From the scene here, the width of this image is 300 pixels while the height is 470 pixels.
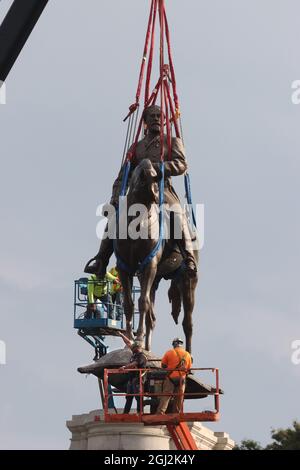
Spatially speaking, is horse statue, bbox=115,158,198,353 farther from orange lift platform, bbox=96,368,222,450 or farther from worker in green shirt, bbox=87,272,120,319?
worker in green shirt, bbox=87,272,120,319

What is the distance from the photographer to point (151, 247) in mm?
45719

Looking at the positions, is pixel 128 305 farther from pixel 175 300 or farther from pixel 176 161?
pixel 176 161

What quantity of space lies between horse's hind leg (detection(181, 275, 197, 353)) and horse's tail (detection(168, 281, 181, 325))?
19.5 inches

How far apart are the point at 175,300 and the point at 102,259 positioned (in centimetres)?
281

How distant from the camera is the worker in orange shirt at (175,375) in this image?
43.1 m

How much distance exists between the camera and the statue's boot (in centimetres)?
4672

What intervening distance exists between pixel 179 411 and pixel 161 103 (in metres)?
8.07

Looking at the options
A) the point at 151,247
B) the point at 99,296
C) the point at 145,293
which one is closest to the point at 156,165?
the point at 151,247

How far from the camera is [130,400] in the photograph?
44.6 m

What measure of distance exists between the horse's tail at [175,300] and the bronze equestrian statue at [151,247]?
40mm

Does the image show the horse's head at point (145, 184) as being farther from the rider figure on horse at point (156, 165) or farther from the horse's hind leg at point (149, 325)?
the horse's hind leg at point (149, 325)

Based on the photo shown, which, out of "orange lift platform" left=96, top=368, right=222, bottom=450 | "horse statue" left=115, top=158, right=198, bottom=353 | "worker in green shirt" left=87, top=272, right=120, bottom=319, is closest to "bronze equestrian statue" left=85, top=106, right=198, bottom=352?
"horse statue" left=115, top=158, right=198, bottom=353
